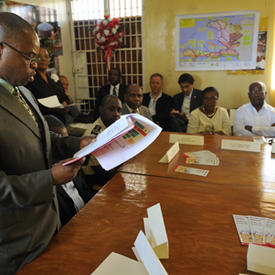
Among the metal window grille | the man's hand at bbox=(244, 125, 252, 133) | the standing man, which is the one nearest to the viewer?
the standing man

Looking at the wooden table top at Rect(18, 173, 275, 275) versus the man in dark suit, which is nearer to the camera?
the wooden table top at Rect(18, 173, 275, 275)

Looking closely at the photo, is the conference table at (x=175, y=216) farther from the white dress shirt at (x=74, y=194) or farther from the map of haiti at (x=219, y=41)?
the map of haiti at (x=219, y=41)

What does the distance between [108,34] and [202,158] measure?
3476mm

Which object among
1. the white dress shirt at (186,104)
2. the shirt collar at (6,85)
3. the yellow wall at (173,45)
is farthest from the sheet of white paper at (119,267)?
the yellow wall at (173,45)

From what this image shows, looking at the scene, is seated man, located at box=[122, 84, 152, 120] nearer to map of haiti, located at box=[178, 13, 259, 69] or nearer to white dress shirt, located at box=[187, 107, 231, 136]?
white dress shirt, located at box=[187, 107, 231, 136]

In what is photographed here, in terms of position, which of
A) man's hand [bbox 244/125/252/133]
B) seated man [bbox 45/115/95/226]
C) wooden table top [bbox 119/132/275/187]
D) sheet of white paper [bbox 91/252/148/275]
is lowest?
seated man [bbox 45/115/95/226]

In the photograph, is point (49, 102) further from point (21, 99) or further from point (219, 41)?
point (219, 41)

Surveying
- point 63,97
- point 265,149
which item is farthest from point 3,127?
point 63,97

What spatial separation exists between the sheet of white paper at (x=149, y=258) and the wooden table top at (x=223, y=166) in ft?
2.48

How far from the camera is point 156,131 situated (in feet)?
3.38

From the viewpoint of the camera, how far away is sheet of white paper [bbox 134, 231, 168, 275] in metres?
0.66

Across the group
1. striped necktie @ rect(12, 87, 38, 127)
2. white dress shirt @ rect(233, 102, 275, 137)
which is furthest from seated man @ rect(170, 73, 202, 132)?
striped necktie @ rect(12, 87, 38, 127)

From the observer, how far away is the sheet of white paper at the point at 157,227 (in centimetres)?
80

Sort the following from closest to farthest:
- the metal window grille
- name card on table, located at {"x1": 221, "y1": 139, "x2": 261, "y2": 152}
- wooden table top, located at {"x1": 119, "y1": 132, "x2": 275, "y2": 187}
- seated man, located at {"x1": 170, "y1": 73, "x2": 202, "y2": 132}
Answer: wooden table top, located at {"x1": 119, "y1": 132, "x2": 275, "y2": 187}, name card on table, located at {"x1": 221, "y1": 139, "x2": 261, "y2": 152}, seated man, located at {"x1": 170, "y1": 73, "x2": 202, "y2": 132}, the metal window grille
